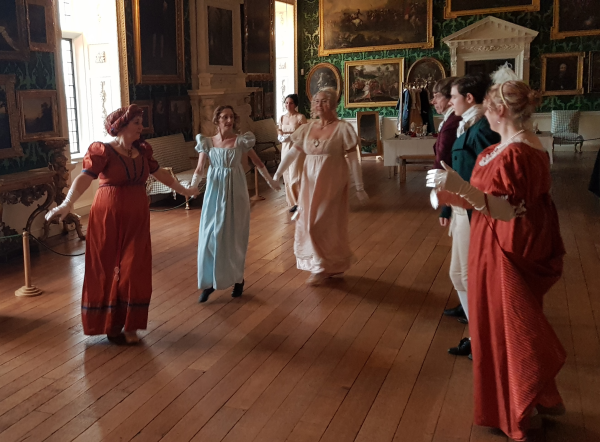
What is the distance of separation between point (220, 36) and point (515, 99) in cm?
1082

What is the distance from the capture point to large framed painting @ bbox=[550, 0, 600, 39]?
1652 cm

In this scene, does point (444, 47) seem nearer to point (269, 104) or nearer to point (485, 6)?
point (485, 6)

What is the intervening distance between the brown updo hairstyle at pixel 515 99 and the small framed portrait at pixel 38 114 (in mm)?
6662

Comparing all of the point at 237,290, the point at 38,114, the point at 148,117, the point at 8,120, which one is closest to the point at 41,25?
the point at 38,114

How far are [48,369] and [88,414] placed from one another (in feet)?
2.64

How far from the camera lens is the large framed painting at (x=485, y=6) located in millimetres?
16828

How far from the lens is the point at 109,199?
14.9ft

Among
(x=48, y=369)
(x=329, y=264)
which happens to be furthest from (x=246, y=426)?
(x=329, y=264)

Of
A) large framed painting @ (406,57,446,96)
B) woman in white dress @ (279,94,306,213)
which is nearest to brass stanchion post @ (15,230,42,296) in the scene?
woman in white dress @ (279,94,306,213)

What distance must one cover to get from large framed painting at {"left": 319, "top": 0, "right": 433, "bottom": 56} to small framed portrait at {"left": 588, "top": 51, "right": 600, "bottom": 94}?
4.16 meters

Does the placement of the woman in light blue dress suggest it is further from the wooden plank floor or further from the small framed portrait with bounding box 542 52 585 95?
the small framed portrait with bounding box 542 52 585 95

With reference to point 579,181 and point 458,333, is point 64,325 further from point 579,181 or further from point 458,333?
point 579,181

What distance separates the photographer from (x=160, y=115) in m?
11.7

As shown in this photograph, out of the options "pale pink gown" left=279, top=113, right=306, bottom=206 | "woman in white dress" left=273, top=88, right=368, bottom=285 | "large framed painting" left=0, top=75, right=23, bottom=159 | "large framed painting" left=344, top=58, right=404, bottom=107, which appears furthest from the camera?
"large framed painting" left=344, top=58, right=404, bottom=107
